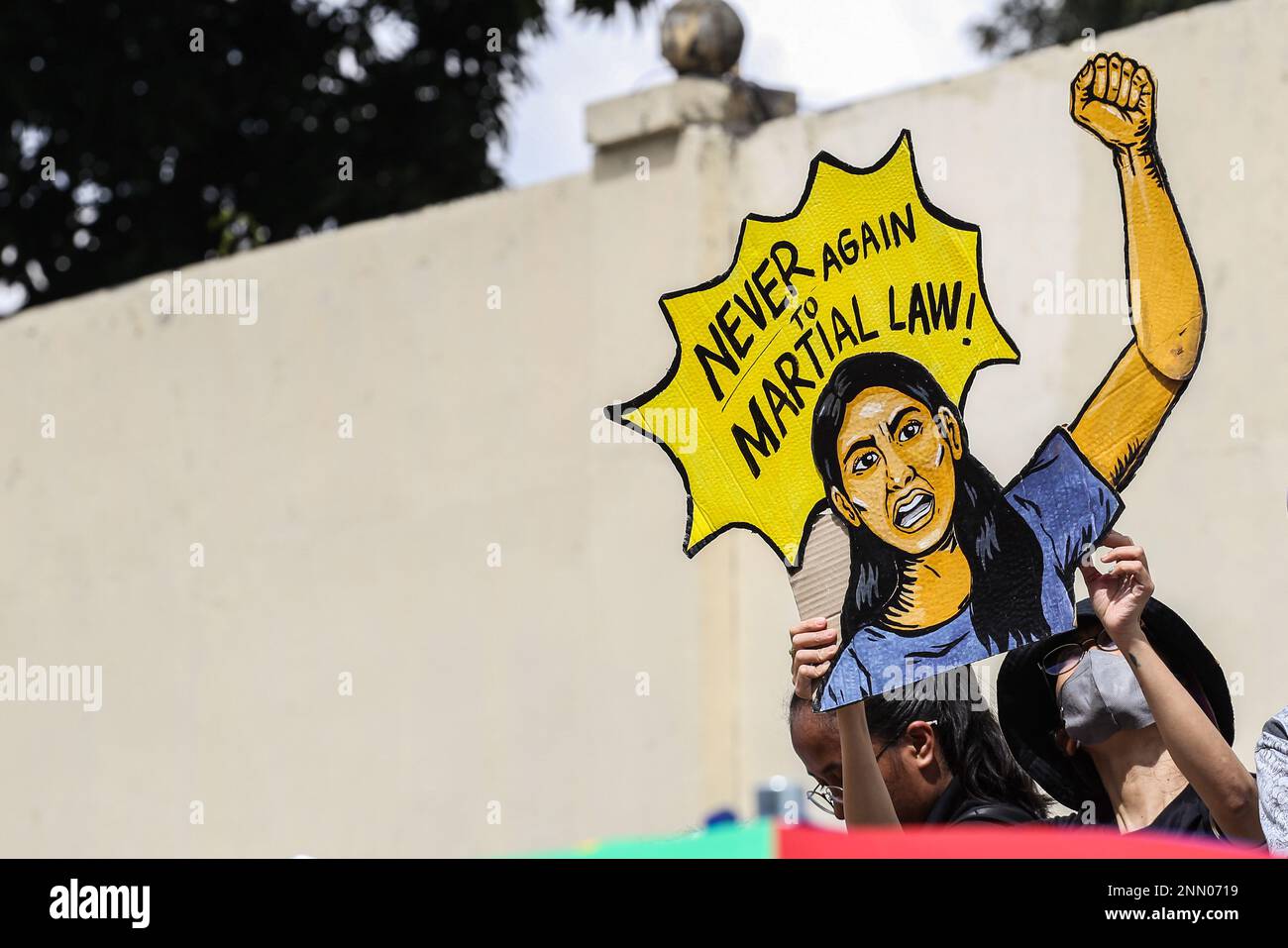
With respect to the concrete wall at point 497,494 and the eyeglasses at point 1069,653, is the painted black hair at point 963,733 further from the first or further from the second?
the concrete wall at point 497,494

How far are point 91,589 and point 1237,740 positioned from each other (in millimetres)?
4714

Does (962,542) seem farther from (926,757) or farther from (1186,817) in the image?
(1186,817)

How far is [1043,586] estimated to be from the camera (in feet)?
8.44

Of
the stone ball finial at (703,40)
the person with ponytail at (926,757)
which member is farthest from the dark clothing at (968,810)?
the stone ball finial at (703,40)

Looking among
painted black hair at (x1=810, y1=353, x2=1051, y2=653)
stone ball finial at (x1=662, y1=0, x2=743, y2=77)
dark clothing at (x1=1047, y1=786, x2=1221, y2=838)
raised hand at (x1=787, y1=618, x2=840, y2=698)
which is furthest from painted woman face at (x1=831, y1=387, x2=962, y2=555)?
stone ball finial at (x1=662, y1=0, x2=743, y2=77)

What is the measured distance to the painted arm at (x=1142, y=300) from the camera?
2.53 metres

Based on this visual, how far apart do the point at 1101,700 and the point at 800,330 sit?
2.25 feet

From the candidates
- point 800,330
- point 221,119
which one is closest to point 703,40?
point 800,330

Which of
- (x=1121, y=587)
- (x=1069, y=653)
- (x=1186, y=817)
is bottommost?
(x=1186, y=817)

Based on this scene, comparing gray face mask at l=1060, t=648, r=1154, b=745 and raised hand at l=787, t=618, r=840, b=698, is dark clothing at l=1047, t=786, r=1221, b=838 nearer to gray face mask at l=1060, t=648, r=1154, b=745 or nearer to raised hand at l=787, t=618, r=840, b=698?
gray face mask at l=1060, t=648, r=1154, b=745

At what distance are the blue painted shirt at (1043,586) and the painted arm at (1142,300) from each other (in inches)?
1.3

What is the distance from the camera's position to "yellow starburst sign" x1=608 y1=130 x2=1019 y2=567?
271 cm

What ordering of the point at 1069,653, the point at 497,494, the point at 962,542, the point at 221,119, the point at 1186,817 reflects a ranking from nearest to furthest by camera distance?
the point at 962,542 → the point at 1186,817 → the point at 1069,653 → the point at 497,494 → the point at 221,119
